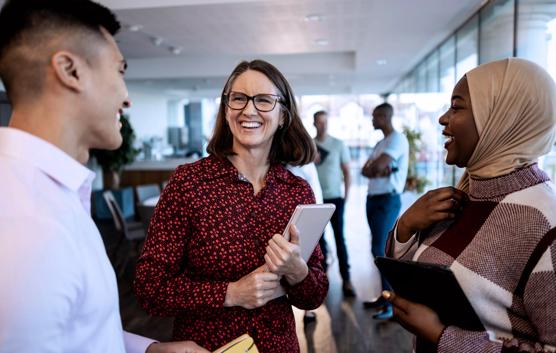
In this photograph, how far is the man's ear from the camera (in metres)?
0.74

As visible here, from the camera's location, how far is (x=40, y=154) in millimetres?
725

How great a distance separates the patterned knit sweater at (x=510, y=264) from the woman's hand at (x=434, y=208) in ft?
0.18

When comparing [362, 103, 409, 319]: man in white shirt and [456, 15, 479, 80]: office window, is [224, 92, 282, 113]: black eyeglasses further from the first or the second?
[456, 15, 479, 80]: office window

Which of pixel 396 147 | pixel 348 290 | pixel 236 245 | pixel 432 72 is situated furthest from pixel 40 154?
pixel 432 72

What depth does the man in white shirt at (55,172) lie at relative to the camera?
646 millimetres

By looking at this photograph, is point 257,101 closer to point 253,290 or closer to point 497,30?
point 253,290

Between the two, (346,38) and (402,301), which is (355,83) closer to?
(346,38)

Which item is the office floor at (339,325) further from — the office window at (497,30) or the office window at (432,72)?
the office window at (432,72)

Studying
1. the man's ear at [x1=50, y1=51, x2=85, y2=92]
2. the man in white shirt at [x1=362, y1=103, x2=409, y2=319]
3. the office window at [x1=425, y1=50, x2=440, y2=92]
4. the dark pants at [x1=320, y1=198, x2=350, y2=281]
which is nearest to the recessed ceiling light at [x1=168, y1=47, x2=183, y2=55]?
the dark pants at [x1=320, y1=198, x2=350, y2=281]

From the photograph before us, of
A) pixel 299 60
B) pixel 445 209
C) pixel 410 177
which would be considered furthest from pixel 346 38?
pixel 445 209

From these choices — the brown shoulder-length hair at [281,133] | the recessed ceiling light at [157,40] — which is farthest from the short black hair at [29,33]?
the recessed ceiling light at [157,40]

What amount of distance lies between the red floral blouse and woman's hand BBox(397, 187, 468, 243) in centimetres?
36

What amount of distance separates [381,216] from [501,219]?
10.0 feet

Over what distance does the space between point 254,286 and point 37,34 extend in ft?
2.60
